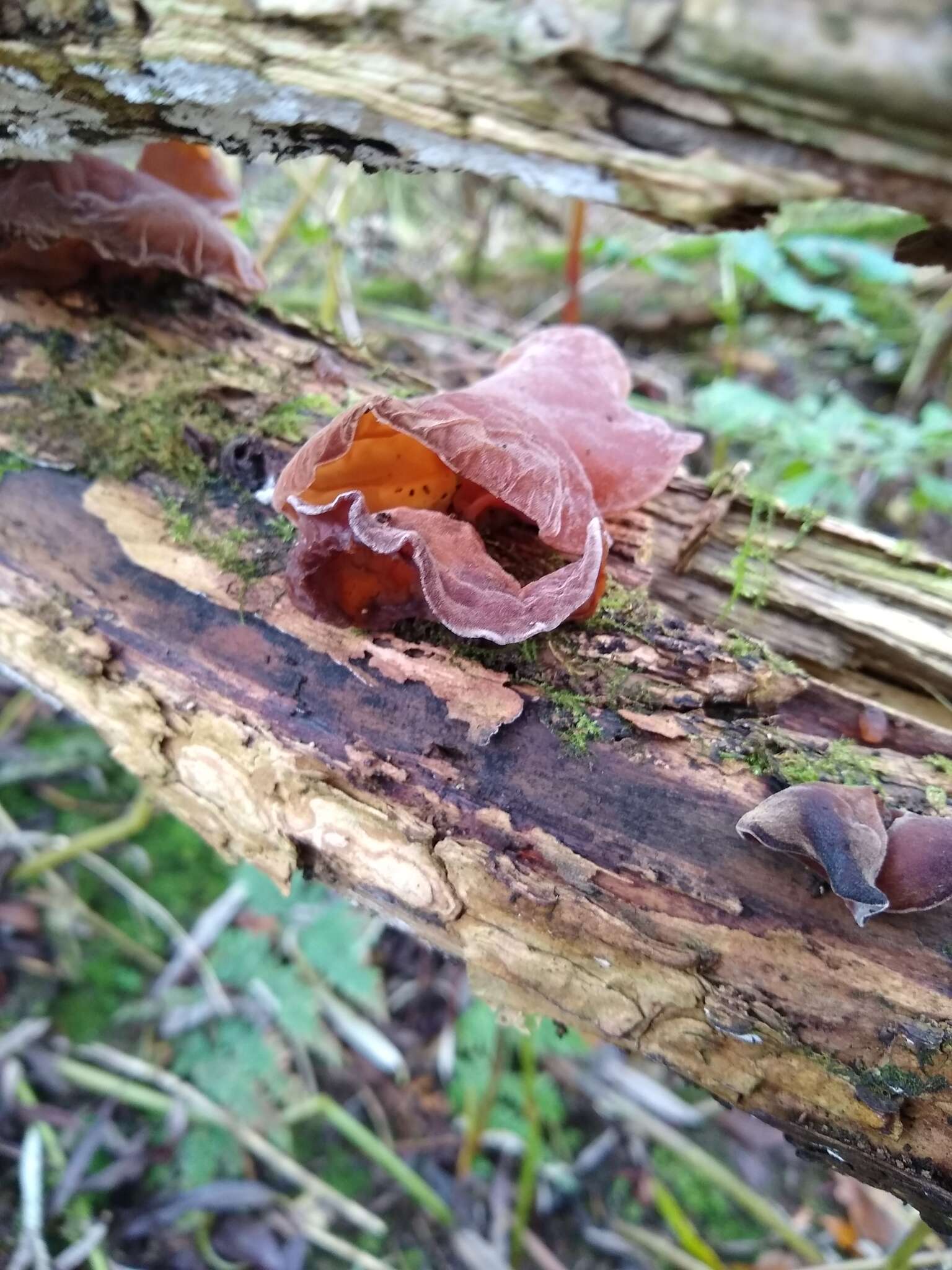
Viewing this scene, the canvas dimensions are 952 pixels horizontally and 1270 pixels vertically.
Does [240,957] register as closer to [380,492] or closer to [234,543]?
[234,543]

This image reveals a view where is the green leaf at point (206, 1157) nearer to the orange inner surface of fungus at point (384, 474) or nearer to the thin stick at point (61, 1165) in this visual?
the thin stick at point (61, 1165)

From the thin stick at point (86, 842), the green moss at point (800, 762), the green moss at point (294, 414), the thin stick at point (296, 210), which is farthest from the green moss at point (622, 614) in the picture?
the thin stick at point (296, 210)

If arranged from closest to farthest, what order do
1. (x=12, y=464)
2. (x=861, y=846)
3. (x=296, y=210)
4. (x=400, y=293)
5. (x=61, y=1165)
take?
1. (x=861, y=846)
2. (x=12, y=464)
3. (x=61, y=1165)
4. (x=296, y=210)
5. (x=400, y=293)

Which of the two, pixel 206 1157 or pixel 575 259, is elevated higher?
pixel 575 259

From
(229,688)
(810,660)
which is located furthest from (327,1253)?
(810,660)

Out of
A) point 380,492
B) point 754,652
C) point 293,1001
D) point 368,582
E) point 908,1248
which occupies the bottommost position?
point 293,1001

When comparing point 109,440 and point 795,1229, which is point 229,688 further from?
point 795,1229

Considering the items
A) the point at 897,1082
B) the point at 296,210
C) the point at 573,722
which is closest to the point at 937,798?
the point at 897,1082
